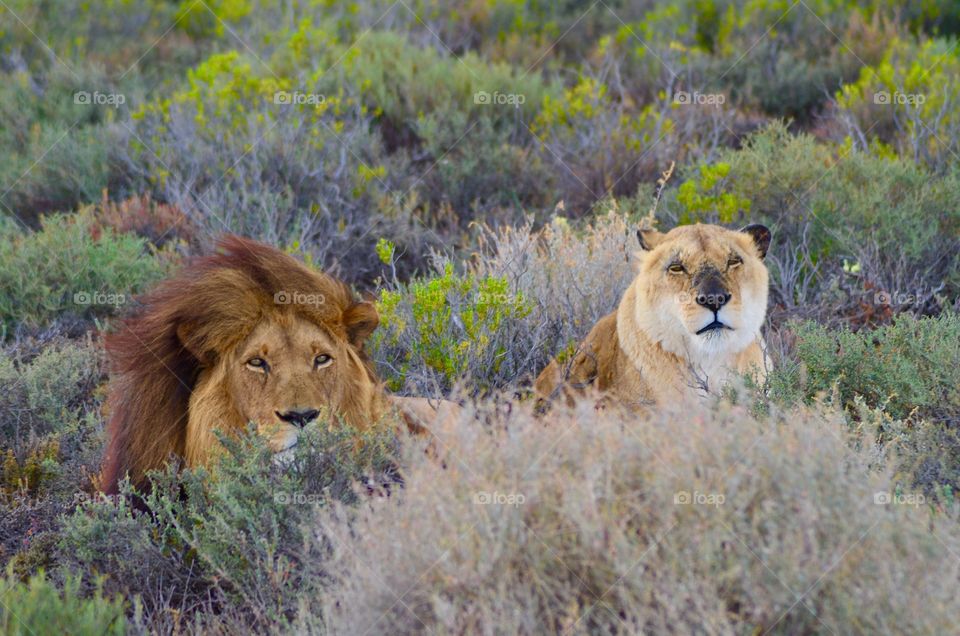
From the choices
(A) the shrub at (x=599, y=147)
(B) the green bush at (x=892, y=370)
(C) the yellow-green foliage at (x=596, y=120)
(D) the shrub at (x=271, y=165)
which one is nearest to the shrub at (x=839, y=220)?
(A) the shrub at (x=599, y=147)

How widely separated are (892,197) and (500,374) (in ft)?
12.2

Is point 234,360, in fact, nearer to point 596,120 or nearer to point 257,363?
point 257,363

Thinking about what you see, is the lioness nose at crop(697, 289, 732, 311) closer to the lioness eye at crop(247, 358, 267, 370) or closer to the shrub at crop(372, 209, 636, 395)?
the shrub at crop(372, 209, 636, 395)

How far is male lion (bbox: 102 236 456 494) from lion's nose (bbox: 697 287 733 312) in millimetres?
1403

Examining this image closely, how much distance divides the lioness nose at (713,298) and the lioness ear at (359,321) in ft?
4.73

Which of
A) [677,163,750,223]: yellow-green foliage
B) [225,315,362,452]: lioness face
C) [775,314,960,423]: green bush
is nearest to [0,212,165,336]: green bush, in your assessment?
[225,315,362,452]: lioness face

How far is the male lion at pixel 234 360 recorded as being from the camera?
436 cm

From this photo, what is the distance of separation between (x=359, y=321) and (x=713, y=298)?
1548mm

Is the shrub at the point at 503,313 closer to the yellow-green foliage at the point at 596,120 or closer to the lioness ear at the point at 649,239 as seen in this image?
the lioness ear at the point at 649,239

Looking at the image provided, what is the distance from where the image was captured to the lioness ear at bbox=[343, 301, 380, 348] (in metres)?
4.68

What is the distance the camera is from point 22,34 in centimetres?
1380

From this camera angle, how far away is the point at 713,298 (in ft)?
17.0

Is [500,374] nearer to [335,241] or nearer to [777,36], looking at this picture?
[335,241]

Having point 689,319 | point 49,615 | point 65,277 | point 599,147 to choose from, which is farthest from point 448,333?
point 599,147
